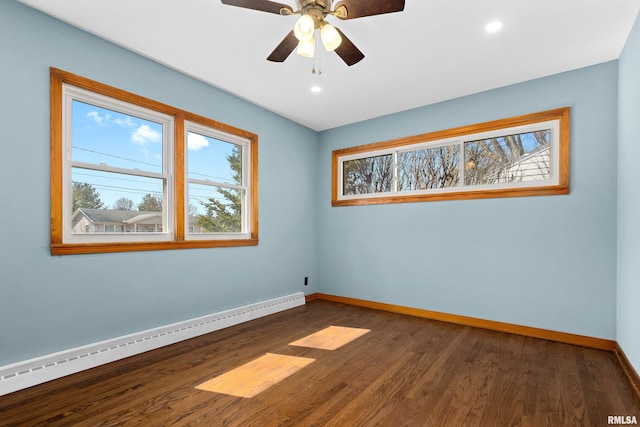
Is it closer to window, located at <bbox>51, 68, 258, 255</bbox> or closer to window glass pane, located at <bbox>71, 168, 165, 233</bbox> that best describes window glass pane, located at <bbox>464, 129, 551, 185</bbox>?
window, located at <bbox>51, 68, 258, 255</bbox>

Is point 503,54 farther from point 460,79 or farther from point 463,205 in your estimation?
point 463,205

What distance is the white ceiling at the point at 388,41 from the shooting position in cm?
228

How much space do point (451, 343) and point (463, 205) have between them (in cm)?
162

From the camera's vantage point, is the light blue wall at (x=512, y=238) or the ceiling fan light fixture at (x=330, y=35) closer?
the ceiling fan light fixture at (x=330, y=35)

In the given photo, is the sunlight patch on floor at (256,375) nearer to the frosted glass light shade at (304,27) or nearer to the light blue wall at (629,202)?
the frosted glass light shade at (304,27)

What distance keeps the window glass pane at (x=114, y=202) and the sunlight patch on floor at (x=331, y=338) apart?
76.1 inches

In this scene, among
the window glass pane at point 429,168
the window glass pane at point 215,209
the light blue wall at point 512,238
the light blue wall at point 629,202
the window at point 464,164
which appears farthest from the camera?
the window glass pane at point 429,168

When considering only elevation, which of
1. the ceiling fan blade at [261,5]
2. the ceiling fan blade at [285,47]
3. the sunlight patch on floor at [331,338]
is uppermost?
the ceiling fan blade at [261,5]

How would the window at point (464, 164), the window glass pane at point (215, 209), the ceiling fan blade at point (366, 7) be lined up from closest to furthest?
1. the ceiling fan blade at point (366, 7)
2. the window at point (464, 164)
3. the window glass pane at point (215, 209)

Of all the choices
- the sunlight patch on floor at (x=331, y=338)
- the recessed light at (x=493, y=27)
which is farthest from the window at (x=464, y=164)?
the sunlight patch on floor at (x=331, y=338)

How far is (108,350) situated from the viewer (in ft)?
8.48

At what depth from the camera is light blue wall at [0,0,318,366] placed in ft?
7.18

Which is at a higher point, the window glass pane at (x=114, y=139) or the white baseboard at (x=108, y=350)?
the window glass pane at (x=114, y=139)

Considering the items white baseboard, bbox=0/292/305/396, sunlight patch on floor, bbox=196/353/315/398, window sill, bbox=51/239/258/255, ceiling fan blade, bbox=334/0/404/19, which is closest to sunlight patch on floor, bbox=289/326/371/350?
sunlight patch on floor, bbox=196/353/315/398
